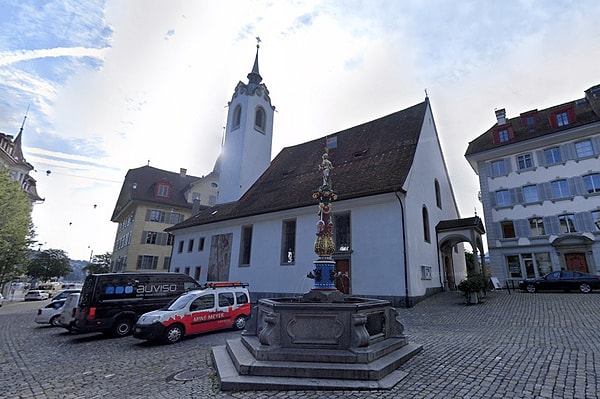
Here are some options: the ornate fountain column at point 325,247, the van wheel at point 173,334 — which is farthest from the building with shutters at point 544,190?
the van wheel at point 173,334

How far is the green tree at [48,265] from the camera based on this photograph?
54.9m

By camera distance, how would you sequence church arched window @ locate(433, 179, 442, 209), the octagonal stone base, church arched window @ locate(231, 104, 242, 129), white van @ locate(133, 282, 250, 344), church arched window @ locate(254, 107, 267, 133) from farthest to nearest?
church arched window @ locate(231, 104, 242, 129) < church arched window @ locate(254, 107, 267, 133) < church arched window @ locate(433, 179, 442, 209) < white van @ locate(133, 282, 250, 344) < the octagonal stone base

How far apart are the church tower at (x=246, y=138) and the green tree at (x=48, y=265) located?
4573 centimetres

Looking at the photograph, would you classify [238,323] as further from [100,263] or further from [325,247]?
[100,263]

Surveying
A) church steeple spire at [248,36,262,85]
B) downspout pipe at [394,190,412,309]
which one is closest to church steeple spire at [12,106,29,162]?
church steeple spire at [248,36,262,85]

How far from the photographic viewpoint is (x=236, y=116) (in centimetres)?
3078

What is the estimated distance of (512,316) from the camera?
11297 millimetres

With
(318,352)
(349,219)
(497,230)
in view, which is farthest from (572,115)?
(318,352)

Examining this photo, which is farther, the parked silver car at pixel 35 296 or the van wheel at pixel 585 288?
the parked silver car at pixel 35 296

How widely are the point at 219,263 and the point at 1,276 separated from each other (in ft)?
77.7

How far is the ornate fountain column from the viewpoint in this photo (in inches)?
315

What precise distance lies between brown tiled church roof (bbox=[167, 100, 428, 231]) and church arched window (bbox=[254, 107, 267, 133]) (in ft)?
14.1

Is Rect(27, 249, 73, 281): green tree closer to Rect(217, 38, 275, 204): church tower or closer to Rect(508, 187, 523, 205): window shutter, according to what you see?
Rect(217, 38, 275, 204): church tower

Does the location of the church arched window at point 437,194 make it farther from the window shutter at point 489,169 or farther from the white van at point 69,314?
the white van at point 69,314
